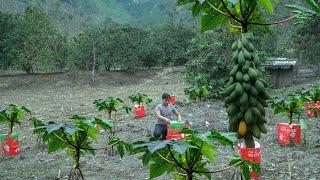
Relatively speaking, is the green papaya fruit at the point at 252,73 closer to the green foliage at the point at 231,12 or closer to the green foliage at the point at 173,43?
the green foliage at the point at 231,12

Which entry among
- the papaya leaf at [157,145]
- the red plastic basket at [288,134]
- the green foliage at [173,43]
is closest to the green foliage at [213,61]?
the red plastic basket at [288,134]

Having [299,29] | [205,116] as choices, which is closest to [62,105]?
[205,116]

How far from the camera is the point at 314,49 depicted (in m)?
25.0

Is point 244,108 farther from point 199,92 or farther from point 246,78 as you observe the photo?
point 199,92

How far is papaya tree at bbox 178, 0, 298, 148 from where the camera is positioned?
3324 millimetres

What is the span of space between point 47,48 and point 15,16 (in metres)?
4.02

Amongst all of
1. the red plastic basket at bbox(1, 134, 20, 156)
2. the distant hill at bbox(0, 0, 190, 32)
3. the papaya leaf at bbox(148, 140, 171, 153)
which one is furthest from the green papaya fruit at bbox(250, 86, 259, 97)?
the distant hill at bbox(0, 0, 190, 32)

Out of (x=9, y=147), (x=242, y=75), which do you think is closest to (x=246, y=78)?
(x=242, y=75)

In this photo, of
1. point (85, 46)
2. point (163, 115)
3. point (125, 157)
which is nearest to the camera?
point (125, 157)

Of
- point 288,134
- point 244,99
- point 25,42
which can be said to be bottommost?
point 288,134

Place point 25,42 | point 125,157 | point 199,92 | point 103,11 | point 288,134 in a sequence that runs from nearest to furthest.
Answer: point 288,134, point 125,157, point 199,92, point 25,42, point 103,11

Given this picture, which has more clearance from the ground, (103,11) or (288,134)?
(103,11)

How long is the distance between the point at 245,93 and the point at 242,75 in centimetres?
15

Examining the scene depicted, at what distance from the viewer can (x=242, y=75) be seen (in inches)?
137
